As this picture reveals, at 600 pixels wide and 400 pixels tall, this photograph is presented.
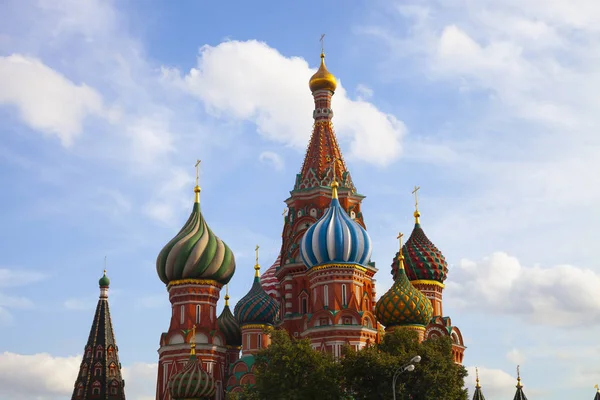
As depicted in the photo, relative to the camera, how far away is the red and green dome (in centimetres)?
5509

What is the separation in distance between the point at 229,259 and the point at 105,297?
15654 mm

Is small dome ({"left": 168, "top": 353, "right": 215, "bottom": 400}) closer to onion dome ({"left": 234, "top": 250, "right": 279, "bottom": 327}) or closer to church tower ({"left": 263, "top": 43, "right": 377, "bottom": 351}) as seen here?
onion dome ({"left": 234, "top": 250, "right": 279, "bottom": 327})

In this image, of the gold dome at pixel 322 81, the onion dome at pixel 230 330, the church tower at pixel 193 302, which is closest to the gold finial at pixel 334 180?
the gold dome at pixel 322 81

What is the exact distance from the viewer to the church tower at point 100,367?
60.3 m

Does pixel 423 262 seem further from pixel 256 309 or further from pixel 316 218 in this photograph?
pixel 256 309

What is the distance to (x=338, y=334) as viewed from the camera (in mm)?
44469

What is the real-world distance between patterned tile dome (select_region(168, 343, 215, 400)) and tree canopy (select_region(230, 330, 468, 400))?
29.4 ft

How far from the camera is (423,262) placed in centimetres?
5519

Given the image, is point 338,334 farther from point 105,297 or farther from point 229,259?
point 105,297

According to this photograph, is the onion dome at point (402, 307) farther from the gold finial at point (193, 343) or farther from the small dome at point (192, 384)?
the gold finial at point (193, 343)

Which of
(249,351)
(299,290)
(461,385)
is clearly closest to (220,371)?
(249,351)

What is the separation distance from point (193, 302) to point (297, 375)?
50.2ft

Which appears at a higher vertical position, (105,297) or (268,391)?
(105,297)

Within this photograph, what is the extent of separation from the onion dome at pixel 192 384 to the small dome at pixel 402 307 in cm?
990
